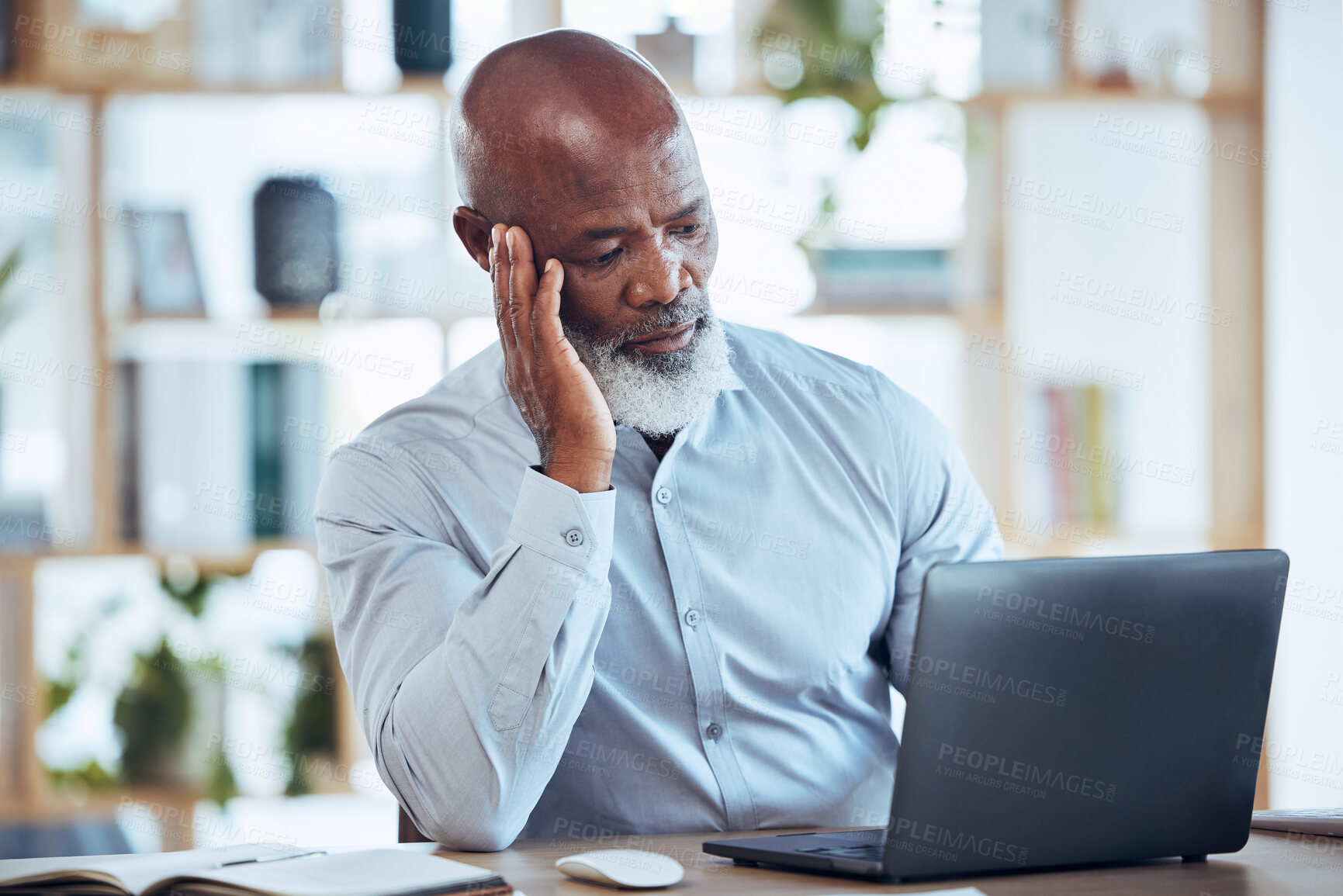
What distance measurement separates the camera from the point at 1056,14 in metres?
2.99

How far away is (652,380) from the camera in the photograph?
4.86 ft

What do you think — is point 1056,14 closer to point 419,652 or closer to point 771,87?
point 771,87

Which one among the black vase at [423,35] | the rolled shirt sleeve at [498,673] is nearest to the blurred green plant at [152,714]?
the black vase at [423,35]

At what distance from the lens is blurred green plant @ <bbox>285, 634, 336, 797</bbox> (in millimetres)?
2842

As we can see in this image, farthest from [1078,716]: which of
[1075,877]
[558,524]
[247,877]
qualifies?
[247,877]

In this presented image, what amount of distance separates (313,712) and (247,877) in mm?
2003

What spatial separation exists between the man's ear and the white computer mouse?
759 mm

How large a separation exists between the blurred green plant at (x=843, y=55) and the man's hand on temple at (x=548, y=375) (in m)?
1.55

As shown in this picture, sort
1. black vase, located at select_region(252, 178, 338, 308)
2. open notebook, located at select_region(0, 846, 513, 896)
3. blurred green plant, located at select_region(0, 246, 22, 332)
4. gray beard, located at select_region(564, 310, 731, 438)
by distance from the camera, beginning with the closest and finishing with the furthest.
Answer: open notebook, located at select_region(0, 846, 513, 896) → gray beard, located at select_region(564, 310, 731, 438) → blurred green plant, located at select_region(0, 246, 22, 332) → black vase, located at select_region(252, 178, 338, 308)

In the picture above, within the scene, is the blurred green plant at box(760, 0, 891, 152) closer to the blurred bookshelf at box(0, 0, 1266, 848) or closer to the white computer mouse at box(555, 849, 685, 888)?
the blurred bookshelf at box(0, 0, 1266, 848)

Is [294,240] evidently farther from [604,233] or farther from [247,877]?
[247,877]

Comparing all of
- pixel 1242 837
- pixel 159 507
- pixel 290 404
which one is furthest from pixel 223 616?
pixel 1242 837

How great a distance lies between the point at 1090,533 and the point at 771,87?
1259 mm

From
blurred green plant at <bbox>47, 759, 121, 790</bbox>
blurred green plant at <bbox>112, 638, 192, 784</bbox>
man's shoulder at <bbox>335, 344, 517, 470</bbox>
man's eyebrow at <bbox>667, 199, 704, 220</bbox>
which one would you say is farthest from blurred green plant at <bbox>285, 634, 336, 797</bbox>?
man's eyebrow at <bbox>667, 199, 704, 220</bbox>
